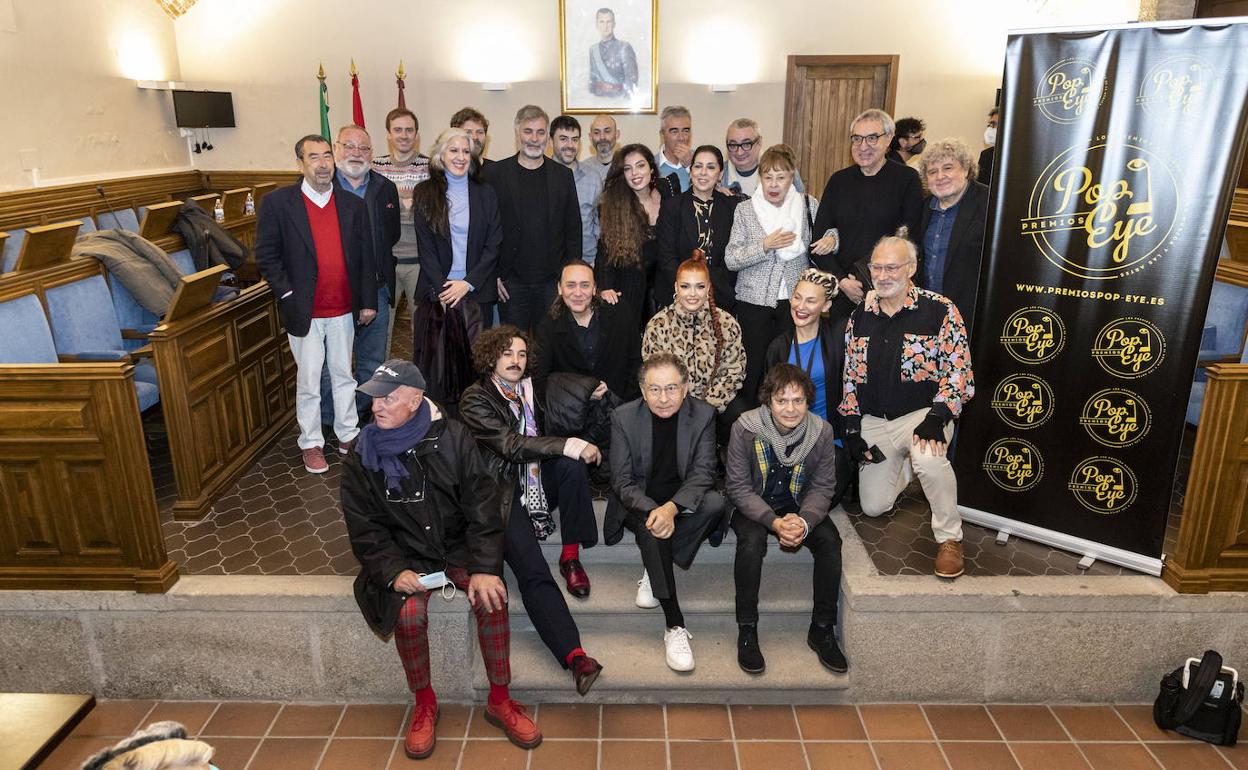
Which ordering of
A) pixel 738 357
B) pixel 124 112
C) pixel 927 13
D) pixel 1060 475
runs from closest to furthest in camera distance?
pixel 1060 475
pixel 738 357
pixel 124 112
pixel 927 13

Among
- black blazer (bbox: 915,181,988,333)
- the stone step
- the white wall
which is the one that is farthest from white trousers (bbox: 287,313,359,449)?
the white wall

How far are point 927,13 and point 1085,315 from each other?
677 cm

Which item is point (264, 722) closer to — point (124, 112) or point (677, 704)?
point (677, 704)

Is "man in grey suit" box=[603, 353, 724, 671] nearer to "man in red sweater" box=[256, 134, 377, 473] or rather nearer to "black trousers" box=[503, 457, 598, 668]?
"black trousers" box=[503, 457, 598, 668]

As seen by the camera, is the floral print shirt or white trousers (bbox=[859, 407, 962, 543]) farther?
the floral print shirt

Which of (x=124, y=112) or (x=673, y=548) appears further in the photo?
(x=124, y=112)

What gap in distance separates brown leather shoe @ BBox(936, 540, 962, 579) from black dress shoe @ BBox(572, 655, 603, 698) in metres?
1.47

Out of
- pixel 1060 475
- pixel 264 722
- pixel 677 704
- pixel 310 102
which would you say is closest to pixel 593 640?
pixel 677 704

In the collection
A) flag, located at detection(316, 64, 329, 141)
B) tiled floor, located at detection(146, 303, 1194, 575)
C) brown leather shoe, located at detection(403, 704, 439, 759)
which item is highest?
flag, located at detection(316, 64, 329, 141)

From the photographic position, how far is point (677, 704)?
134 inches

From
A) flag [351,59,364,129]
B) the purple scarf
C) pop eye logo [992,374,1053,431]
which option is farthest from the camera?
flag [351,59,364,129]

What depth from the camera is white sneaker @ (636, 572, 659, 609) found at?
139 inches

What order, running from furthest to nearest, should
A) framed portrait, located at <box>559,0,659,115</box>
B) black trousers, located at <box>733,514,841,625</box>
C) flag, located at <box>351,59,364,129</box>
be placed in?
1. framed portrait, located at <box>559,0,659,115</box>
2. flag, located at <box>351,59,364,129</box>
3. black trousers, located at <box>733,514,841,625</box>

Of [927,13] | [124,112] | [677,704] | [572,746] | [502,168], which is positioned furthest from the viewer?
[927,13]
